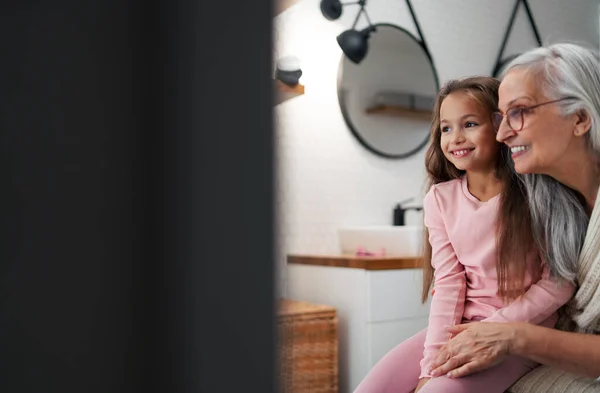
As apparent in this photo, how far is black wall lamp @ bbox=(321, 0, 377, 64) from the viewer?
5.62 ft

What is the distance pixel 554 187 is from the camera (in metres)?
0.67

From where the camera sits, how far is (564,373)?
604 millimetres

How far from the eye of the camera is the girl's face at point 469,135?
69 cm

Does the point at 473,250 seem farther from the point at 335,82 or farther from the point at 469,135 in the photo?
the point at 335,82

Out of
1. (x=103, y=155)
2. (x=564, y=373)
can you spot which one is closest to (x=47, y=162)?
(x=103, y=155)

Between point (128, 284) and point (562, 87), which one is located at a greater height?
point (562, 87)

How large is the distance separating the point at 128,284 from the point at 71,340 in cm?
1

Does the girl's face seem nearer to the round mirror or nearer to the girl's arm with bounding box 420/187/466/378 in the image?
the girl's arm with bounding box 420/187/466/378

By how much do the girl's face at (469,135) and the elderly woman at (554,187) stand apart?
3cm

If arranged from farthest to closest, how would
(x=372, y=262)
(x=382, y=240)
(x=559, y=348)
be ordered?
1. (x=382, y=240)
2. (x=372, y=262)
3. (x=559, y=348)

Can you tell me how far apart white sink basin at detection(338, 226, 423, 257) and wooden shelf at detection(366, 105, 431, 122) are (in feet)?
1.28

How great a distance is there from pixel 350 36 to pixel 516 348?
1296 mm

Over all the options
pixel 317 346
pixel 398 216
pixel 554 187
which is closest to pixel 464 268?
pixel 554 187

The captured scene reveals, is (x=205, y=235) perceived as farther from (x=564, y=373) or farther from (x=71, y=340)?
(x=564, y=373)
